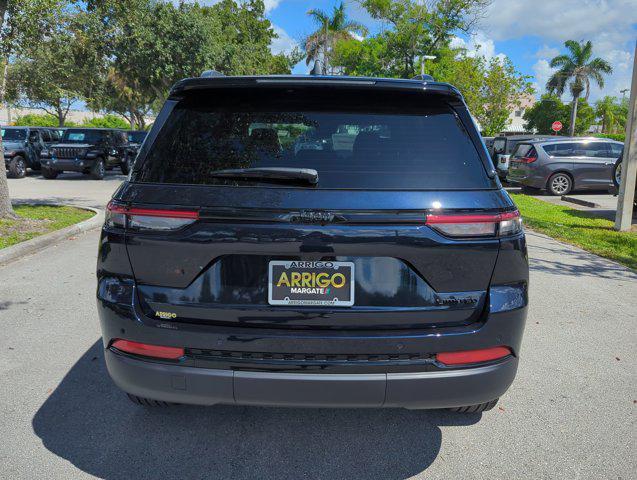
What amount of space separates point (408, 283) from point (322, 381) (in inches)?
22.4

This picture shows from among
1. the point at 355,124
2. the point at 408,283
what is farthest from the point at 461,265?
the point at 355,124

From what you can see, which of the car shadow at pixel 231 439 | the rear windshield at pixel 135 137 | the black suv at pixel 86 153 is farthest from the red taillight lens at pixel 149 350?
the rear windshield at pixel 135 137

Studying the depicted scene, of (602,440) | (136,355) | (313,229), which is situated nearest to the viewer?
(313,229)

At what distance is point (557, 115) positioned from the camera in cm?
6425

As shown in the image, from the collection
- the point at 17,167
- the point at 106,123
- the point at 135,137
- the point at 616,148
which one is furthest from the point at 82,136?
the point at 106,123

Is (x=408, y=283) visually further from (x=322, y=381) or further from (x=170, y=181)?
(x=170, y=181)

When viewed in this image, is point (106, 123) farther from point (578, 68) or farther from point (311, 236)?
point (311, 236)

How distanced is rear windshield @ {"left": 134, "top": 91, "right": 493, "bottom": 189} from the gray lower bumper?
0.84 m

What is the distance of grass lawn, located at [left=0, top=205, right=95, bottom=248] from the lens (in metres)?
7.96

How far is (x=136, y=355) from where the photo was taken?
2.42 metres

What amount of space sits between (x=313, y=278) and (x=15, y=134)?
22136 mm

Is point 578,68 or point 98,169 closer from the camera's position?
point 98,169

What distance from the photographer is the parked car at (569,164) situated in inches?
638

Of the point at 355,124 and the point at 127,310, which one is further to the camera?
the point at 355,124
